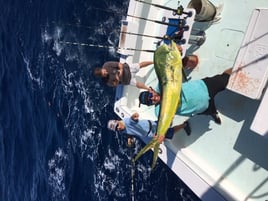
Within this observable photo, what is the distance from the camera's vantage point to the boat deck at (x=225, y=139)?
3.38 meters

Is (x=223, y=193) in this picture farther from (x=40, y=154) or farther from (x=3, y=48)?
(x=3, y=48)

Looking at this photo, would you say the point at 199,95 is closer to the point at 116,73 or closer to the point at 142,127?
the point at 142,127

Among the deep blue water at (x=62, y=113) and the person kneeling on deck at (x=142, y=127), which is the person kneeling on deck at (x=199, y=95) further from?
the deep blue water at (x=62, y=113)

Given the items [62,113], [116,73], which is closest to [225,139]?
[116,73]

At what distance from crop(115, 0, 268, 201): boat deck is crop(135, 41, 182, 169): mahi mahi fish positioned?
90 cm

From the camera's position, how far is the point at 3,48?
12000mm

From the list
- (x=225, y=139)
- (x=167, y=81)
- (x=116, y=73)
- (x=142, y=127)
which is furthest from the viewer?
(x=142, y=127)

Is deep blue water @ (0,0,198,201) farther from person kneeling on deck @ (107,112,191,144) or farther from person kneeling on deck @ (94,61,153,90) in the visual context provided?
person kneeling on deck @ (94,61,153,90)

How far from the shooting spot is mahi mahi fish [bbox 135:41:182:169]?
9.85 ft

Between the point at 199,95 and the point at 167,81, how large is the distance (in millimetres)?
596

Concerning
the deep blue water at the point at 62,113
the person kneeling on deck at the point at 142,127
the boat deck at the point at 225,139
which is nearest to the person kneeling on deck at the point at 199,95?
the boat deck at the point at 225,139

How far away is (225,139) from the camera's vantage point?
3.72 meters

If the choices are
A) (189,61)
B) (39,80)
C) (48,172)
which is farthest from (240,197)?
(39,80)

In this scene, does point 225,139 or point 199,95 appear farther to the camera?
point 225,139
